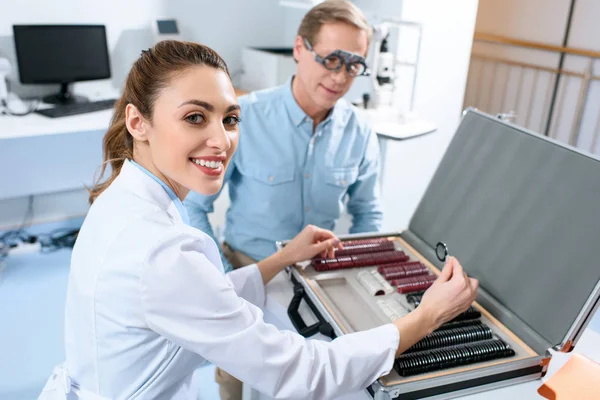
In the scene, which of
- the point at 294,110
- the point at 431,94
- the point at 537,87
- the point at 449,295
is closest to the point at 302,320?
the point at 449,295

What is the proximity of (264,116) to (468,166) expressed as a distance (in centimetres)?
67

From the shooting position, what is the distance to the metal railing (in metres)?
3.39

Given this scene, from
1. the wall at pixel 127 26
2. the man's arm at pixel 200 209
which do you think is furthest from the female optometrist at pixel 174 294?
the wall at pixel 127 26

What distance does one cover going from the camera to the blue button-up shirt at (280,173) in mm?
1612

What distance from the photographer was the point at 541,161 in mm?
1053

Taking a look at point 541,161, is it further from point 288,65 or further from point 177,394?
point 288,65

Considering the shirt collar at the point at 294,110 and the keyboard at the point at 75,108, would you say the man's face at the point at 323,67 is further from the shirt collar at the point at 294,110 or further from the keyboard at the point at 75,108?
the keyboard at the point at 75,108

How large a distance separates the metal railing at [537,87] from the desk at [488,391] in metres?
2.65

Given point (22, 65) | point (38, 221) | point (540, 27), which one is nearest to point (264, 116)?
point (22, 65)

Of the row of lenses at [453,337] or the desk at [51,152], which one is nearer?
the row of lenses at [453,337]

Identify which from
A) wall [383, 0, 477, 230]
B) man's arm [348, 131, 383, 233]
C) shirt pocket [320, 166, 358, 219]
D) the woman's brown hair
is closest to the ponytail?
the woman's brown hair

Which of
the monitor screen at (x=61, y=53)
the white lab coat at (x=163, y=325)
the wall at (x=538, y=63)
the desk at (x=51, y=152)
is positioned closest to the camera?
the white lab coat at (x=163, y=325)

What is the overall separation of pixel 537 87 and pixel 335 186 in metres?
2.64

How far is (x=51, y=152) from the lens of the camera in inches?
120
